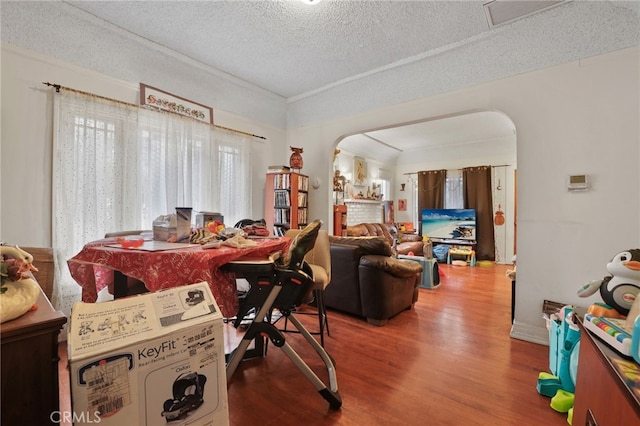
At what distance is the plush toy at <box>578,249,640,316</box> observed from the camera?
1.33 meters

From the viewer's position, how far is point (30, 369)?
0.72m

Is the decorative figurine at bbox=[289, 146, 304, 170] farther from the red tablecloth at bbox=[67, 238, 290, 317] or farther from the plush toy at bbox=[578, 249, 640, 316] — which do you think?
the plush toy at bbox=[578, 249, 640, 316]

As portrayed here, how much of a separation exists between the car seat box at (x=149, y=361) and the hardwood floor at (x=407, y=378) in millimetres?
690

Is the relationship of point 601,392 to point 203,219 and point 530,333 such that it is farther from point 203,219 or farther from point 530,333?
point 203,219

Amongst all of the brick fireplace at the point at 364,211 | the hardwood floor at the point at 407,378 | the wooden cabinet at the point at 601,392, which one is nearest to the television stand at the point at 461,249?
the brick fireplace at the point at 364,211

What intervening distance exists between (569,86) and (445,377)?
2.61 m

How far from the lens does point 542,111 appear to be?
97.9 inches

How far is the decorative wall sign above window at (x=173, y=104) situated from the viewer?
9.55ft

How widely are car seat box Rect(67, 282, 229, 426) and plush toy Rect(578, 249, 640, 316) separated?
1.88 m

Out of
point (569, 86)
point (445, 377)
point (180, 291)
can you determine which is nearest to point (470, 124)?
point (569, 86)

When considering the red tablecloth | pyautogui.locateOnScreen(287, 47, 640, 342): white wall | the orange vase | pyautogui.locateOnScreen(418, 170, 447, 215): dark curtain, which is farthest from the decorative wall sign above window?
the orange vase

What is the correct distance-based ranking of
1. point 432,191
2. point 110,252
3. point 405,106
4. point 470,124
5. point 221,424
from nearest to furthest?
point 221,424
point 110,252
point 405,106
point 470,124
point 432,191

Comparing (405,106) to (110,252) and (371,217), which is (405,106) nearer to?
(110,252)

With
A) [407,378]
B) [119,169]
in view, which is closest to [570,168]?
[407,378]
